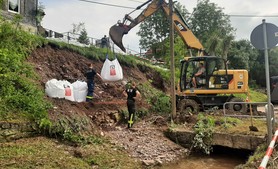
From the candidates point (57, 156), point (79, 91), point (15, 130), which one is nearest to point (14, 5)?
point (79, 91)

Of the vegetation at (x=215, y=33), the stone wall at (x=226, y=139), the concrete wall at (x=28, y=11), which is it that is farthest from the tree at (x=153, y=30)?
the stone wall at (x=226, y=139)

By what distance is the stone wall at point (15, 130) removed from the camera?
7130mm

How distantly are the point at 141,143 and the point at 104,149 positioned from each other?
1427 millimetres

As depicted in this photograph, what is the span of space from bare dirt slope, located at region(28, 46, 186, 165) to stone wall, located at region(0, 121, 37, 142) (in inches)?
45.5

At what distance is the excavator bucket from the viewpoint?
1322cm

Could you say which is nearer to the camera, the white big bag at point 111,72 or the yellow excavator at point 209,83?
the white big bag at point 111,72

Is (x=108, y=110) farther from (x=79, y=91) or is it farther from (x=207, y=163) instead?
(x=207, y=163)

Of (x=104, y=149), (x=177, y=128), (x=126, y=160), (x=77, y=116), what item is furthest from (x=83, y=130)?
(x=177, y=128)

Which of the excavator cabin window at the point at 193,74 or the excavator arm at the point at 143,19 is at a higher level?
the excavator arm at the point at 143,19

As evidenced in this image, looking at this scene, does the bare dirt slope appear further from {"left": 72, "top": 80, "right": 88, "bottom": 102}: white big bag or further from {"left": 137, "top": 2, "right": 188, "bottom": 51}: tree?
{"left": 137, "top": 2, "right": 188, "bottom": 51}: tree

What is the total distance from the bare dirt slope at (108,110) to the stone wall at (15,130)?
116 cm

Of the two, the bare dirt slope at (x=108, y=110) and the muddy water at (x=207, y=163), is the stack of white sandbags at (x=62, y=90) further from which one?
the muddy water at (x=207, y=163)

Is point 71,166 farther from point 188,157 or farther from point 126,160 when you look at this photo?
point 188,157

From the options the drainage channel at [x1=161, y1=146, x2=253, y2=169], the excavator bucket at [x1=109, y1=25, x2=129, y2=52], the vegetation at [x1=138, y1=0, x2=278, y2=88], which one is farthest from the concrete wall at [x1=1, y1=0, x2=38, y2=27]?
the vegetation at [x1=138, y1=0, x2=278, y2=88]
